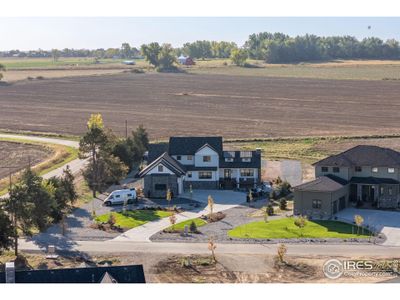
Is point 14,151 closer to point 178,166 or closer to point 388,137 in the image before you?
point 178,166

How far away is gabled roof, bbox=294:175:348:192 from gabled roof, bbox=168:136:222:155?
46.0ft

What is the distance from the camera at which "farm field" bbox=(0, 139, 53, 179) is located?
90875 millimetres

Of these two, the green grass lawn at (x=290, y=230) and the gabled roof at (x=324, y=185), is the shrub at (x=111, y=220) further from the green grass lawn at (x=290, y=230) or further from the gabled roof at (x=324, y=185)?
the gabled roof at (x=324, y=185)

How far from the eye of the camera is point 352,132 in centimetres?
11594

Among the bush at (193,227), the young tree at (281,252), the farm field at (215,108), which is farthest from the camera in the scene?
the farm field at (215,108)

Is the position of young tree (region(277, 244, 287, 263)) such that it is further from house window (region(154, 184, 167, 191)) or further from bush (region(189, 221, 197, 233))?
house window (region(154, 184, 167, 191))

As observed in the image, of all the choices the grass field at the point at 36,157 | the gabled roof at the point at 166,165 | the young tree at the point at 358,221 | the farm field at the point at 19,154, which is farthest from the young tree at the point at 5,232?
the farm field at the point at 19,154

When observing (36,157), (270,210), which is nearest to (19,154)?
(36,157)

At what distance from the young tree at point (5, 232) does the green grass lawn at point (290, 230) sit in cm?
1727

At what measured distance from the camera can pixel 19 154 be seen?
98.9 meters

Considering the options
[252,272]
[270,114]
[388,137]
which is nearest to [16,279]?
[252,272]

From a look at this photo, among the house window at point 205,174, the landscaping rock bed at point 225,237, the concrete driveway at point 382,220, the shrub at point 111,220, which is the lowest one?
the landscaping rock bed at point 225,237

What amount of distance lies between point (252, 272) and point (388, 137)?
64.9 metres

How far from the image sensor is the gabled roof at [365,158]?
71.2 m
